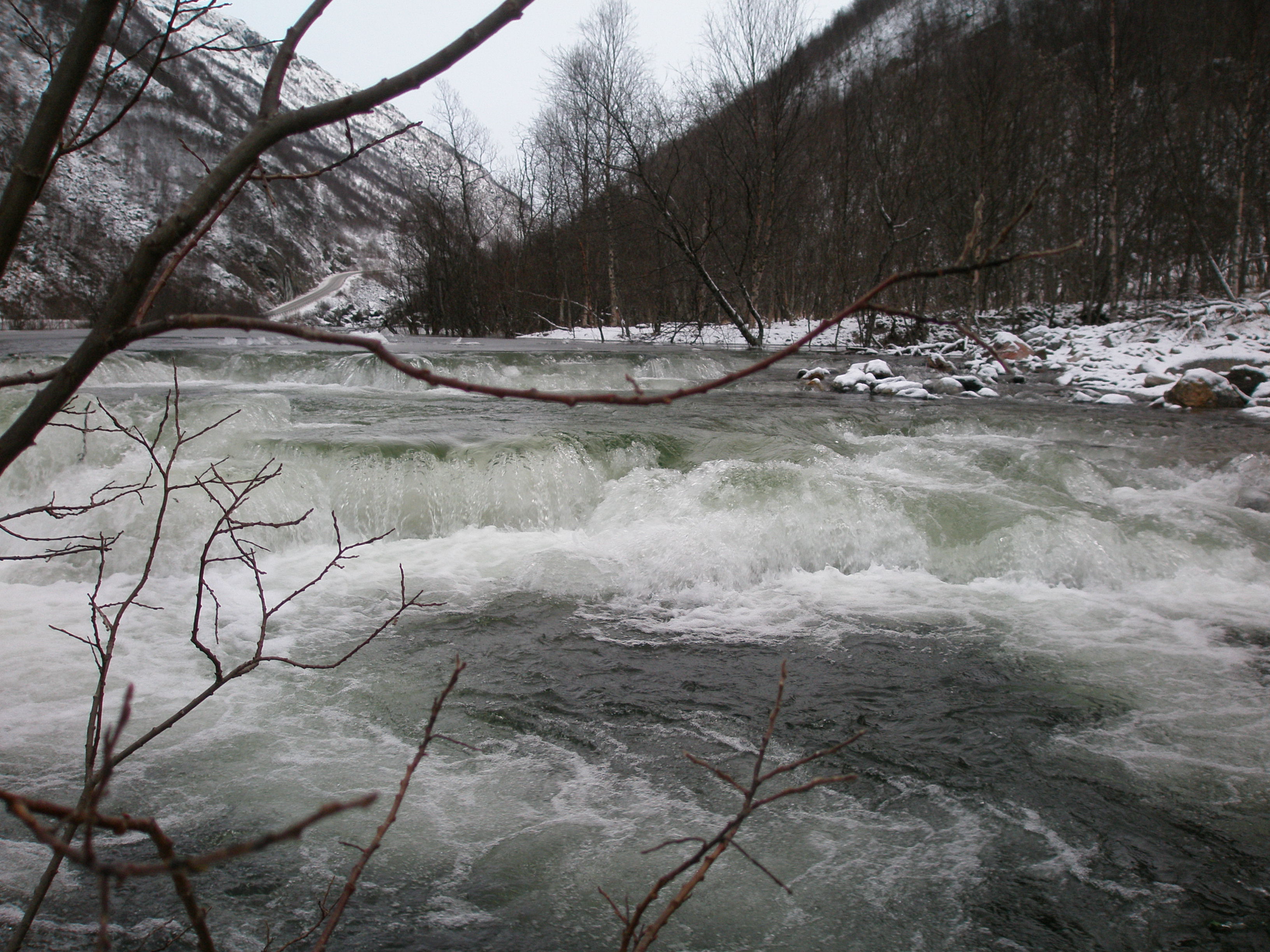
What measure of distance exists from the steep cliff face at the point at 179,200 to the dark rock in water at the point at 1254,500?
879 inches

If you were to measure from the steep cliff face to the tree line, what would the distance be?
743 cm

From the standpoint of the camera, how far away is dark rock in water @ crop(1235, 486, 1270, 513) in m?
6.15

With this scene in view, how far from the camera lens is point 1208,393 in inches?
412

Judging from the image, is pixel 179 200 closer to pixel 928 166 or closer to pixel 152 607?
pixel 928 166

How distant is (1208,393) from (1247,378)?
103 cm

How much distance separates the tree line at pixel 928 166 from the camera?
1811cm

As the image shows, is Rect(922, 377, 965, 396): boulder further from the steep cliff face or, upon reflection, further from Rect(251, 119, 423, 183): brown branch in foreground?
the steep cliff face

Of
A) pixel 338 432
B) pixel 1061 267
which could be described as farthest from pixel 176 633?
pixel 1061 267

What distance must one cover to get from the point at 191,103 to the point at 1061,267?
97.6 m

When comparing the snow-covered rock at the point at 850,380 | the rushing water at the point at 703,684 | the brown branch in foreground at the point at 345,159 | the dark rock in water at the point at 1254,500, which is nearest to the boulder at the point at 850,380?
the snow-covered rock at the point at 850,380

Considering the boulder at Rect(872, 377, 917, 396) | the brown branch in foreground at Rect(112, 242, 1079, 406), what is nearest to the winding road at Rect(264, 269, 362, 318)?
the boulder at Rect(872, 377, 917, 396)

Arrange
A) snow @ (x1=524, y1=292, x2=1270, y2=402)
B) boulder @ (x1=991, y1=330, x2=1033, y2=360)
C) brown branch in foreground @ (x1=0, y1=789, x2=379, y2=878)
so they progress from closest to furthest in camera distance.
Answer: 1. brown branch in foreground @ (x1=0, y1=789, x2=379, y2=878)
2. snow @ (x1=524, y1=292, x2=1270, y2=402)
3. boulder @ (x1=991, y1=330, x2=1033, y2=360)

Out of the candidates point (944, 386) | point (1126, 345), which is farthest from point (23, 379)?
point (1126, 345)

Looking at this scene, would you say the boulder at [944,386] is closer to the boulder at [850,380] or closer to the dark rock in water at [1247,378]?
the boulder at [850,380]
